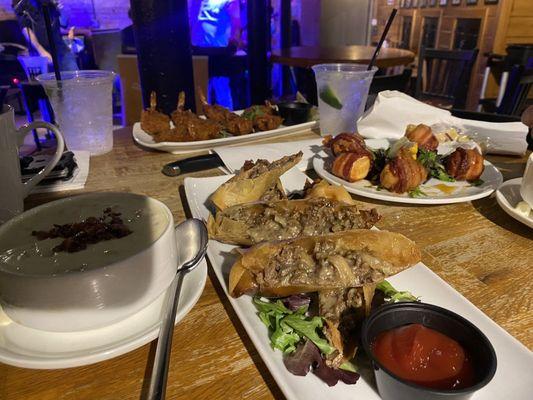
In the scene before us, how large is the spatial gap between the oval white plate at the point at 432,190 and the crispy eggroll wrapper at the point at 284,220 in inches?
16.3

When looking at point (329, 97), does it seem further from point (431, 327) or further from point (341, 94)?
point (431, 327)

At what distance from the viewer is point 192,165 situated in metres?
2.35

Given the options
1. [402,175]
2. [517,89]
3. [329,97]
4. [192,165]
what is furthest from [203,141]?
[517,89]

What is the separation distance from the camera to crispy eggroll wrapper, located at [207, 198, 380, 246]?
1.51 metres

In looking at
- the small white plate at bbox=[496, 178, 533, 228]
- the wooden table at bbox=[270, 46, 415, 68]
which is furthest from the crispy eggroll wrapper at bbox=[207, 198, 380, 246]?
the wooden table at bbox=[270, 46, 415, 68]

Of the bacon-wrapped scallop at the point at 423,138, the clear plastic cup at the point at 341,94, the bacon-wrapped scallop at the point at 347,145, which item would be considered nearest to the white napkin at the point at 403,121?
the clear plastic cup at the point at 341,94

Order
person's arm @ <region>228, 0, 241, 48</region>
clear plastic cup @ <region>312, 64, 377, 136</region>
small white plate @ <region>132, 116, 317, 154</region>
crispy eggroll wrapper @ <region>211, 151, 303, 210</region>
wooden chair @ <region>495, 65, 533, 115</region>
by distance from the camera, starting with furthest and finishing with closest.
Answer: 1. person's arm @ <region>228, 0, 241, 48</region>
2. wooden chair @ <region>495, 65, 533, 115</region>
3. clear plastic cup @ <region>312, 64, 377, 136</region>
4. small white plate @ <region>132, 116, 317, 154</region>
5. crispy eggroll wrapper @ <region>211, 151, 303, 210</region>

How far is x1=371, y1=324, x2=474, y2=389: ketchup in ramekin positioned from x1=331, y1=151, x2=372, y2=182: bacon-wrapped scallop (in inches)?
46.1

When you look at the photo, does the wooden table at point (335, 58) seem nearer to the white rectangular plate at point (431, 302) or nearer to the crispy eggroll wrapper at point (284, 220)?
the crispy eggroll wrapper at point (284, 220)

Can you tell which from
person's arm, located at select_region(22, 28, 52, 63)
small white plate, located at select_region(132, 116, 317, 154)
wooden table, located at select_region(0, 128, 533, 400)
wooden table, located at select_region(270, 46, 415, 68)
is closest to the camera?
wooden table, located at select_region(0, 128, 533, 400)

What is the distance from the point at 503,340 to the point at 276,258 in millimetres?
644

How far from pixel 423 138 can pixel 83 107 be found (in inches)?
86.7

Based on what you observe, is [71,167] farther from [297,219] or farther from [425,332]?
[425,332]

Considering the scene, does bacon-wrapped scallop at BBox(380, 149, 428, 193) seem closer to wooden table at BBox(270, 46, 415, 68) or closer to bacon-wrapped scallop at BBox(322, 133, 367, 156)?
bacon-wrapped scallop at BBox(322, 133, 367, 156)
